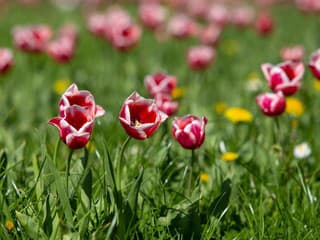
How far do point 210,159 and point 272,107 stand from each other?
472 mm

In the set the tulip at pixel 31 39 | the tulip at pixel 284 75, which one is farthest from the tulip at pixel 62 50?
the tulip at pixel 284 75

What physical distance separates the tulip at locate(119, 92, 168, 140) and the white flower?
1126mm

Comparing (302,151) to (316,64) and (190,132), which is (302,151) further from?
(190,132)

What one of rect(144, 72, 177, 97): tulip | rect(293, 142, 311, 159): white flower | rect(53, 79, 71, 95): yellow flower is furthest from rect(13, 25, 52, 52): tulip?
rect(293, 142, 311, 159): white flower

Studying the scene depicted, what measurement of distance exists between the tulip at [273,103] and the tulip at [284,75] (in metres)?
0.06

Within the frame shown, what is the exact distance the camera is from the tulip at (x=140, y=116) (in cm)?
183

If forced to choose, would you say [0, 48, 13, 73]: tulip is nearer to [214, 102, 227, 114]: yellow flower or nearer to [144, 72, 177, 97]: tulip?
[144, 72, 177, 97]: tulip

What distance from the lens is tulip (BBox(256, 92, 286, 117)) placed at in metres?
2.49

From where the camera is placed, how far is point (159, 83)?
107 inches

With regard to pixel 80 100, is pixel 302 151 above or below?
below

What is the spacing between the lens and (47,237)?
6.05 ft

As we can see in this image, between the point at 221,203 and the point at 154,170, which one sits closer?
the point at 221,203

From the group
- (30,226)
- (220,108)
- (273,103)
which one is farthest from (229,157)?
(220,108)

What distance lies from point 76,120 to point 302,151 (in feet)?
4.57
